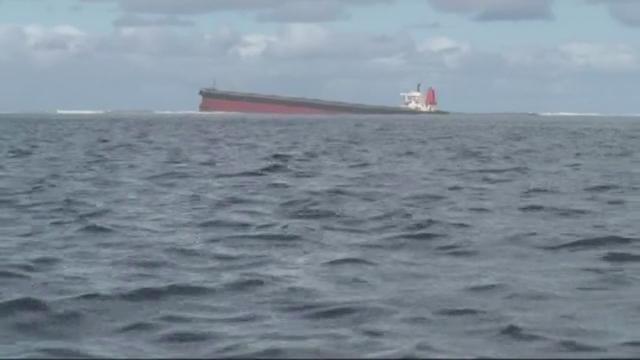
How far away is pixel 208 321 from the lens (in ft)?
29.7

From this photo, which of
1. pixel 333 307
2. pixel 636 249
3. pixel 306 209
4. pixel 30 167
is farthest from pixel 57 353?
pixel 30 167

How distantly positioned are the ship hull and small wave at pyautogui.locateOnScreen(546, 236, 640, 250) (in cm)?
12196

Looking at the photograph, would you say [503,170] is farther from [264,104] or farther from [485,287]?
[264,104]

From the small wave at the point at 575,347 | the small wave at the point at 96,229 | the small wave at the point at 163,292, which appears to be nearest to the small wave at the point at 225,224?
the small wave at the point at 96,229

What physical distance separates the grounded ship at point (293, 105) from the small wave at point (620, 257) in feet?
404

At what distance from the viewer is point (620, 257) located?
1260 cm

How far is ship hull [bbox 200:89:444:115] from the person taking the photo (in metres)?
136

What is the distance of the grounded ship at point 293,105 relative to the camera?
447 ft

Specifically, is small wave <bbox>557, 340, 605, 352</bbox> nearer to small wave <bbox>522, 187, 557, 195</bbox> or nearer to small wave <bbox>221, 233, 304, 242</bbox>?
small wave <bbox>221, 233, 304, 242</bbox>

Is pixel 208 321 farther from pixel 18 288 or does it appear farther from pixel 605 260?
pixel 605 260

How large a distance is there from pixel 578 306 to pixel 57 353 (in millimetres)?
4587

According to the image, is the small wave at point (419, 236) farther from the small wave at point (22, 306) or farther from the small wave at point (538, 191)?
the small wave at point (538, 191)

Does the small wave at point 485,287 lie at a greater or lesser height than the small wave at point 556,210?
greater

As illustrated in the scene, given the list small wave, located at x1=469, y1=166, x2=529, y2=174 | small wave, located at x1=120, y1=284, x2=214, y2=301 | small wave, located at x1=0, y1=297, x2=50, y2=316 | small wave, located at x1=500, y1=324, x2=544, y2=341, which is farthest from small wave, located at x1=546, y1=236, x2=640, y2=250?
small wave, located at x1=469, y1=166, x2=529, y2=174
